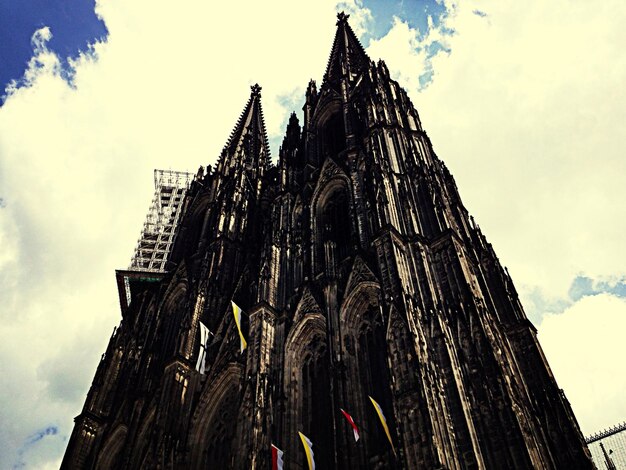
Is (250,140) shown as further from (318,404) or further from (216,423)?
(318,404)

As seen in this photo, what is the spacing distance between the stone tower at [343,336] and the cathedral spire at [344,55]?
2.30 metres

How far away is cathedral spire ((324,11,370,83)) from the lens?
36.4 meters

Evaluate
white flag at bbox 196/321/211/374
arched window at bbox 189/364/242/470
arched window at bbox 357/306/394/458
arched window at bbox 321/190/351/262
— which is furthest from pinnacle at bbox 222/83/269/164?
arched window at bbox 357/306/394/458

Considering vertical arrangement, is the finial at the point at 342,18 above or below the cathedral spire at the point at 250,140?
above

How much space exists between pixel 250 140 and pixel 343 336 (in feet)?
93.9

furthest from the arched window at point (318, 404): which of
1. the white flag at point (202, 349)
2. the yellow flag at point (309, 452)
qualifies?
the white flag at point (202, 349)

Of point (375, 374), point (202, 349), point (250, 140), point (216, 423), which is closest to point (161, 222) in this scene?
point (250, 140)

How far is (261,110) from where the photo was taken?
50531 millimetres

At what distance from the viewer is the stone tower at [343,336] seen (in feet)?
48.8

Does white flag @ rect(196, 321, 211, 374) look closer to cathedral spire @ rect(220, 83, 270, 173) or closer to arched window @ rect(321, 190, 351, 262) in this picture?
arched window @ rect(321, 190, 351, 262)

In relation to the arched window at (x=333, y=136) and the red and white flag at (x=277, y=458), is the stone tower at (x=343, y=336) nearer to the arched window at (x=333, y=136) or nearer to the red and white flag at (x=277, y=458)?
the arched window at (x=333, y=136)

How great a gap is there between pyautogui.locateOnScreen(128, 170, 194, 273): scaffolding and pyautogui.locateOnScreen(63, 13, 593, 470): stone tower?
450cm

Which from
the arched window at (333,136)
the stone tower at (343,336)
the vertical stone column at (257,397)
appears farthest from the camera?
the arched window at (333,136)

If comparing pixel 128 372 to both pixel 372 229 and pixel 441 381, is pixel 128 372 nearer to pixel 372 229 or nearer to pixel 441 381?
pixel 372 229
